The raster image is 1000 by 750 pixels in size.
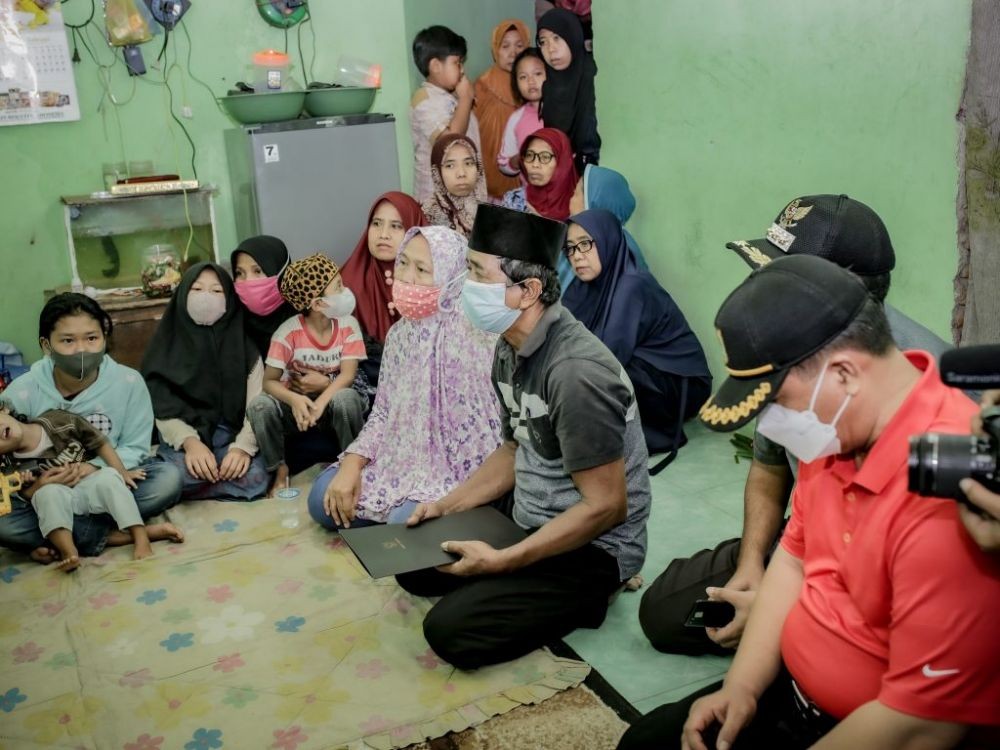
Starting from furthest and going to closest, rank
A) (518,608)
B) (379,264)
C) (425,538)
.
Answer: (379,264) → (425,538) → (518,608)

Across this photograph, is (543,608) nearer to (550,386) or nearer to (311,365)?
(550,386)

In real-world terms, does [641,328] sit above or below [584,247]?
below

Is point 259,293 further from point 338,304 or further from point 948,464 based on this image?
point 948,464

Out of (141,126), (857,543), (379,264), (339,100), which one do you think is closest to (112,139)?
(141,126)

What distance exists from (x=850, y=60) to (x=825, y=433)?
2.18 meters

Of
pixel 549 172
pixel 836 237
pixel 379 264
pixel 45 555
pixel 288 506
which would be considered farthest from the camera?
pixel 549 172

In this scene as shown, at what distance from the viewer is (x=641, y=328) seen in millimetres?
3775

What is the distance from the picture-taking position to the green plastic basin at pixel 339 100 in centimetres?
491

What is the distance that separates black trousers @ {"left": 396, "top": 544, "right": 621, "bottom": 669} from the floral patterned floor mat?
0.06 meters

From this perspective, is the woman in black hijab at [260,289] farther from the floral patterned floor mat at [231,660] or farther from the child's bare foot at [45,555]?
the child's bare foot at [45,555]

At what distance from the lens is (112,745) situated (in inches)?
84.1

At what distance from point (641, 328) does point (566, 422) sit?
66.1 inches

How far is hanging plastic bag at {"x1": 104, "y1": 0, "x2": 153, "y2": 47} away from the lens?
4738mm

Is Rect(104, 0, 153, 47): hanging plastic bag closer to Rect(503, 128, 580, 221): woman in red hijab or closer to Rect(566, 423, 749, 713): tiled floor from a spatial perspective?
Rect(503, 128, 580, 221): woman in red hijab
